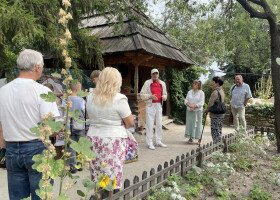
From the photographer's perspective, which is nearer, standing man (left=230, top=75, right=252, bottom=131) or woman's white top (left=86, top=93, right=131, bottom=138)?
woman's white top (left=86, top=93, right=131, bottom=138)

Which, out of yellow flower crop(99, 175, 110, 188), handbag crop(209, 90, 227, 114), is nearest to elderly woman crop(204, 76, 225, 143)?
handbag crop(209, 90, 227, 114)

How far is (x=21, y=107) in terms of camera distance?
1956mm

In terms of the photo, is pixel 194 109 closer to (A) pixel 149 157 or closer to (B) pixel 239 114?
(B) pixel 239 114

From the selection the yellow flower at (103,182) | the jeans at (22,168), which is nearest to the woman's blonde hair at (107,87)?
the jeans at (22,168)

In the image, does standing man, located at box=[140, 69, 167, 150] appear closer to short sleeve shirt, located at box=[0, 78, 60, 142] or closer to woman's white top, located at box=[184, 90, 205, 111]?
woman's white top, located at box=[184, 90, 205, 111]

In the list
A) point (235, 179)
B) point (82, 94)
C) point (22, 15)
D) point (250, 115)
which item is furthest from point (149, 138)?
point (250, 115)

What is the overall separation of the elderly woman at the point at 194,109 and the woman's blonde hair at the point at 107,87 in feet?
14.6

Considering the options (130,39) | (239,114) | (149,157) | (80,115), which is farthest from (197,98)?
(80,115)

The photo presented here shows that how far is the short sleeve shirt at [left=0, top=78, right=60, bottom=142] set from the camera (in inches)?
76.8

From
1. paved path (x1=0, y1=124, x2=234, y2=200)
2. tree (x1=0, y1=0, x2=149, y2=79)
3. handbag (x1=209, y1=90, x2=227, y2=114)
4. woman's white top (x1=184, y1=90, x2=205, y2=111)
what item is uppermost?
tree (x1=0, y1=0, x2=149, y2=79)

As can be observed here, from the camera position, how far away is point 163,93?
19.8 feet

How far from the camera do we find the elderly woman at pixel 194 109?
662cm

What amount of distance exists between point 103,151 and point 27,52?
1.30 meters

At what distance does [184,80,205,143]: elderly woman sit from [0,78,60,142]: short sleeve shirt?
5.21m
